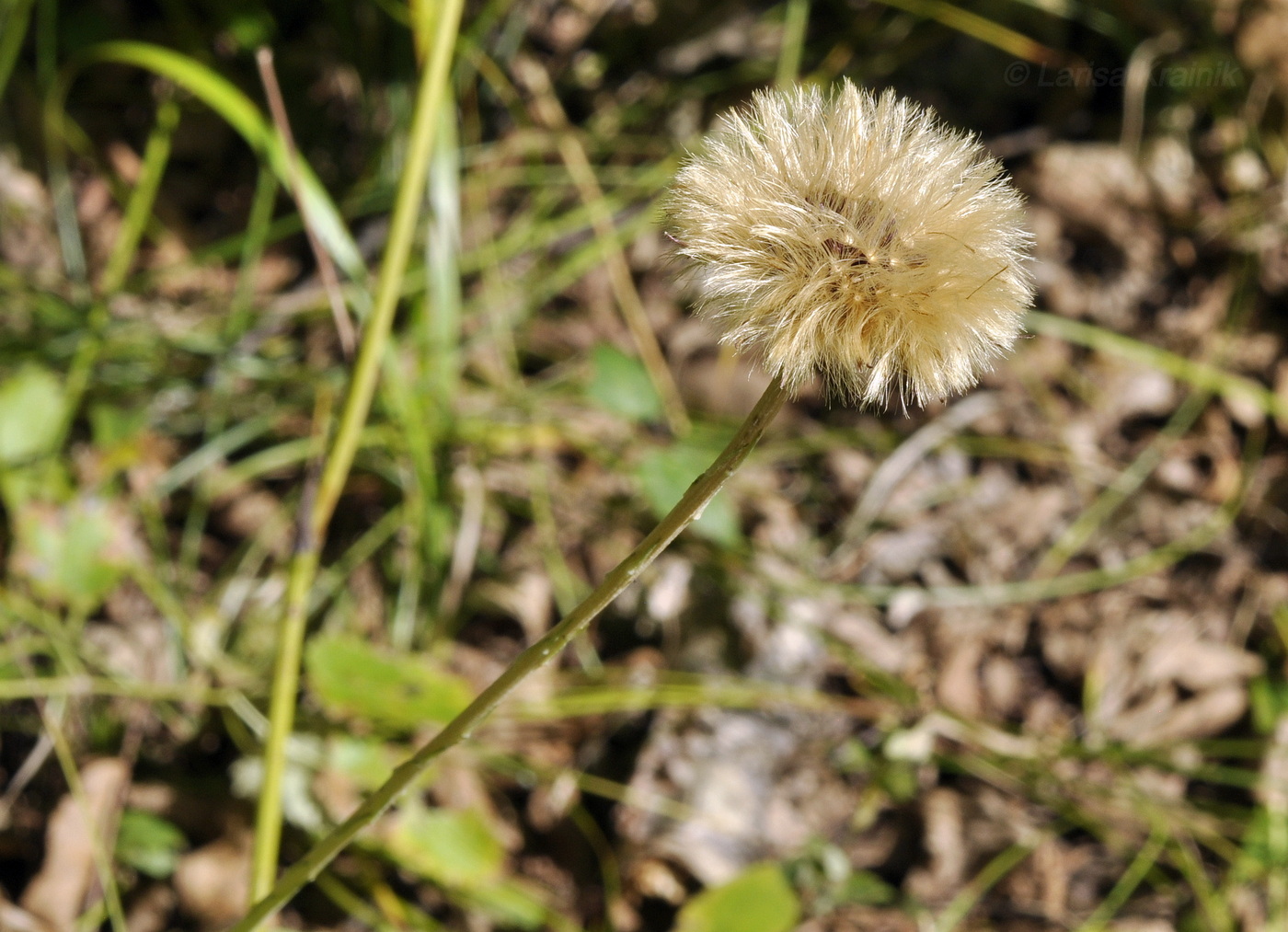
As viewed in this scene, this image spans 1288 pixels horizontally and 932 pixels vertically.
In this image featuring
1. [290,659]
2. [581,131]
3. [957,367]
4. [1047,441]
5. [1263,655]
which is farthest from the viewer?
[581,131]

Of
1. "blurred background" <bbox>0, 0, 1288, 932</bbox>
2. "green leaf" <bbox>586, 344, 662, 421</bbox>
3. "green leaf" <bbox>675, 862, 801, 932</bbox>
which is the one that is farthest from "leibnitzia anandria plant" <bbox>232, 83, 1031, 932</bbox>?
"green leaf" <bbox>586, 344, 662, 421</bbox>

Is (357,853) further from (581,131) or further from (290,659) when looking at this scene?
(581,131)

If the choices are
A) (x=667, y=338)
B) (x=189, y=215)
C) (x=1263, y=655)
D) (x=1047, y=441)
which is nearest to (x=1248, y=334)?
(x=1047, y=441)

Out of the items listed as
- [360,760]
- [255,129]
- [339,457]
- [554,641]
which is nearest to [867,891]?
[360,760]

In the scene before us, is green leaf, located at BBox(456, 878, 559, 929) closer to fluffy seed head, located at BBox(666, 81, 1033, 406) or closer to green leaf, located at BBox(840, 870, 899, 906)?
green leaf, located at BBox(840, 870, 899, 906)

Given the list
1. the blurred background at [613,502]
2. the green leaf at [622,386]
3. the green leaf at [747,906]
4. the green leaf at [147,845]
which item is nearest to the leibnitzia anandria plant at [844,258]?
the blurred background at [613,502]

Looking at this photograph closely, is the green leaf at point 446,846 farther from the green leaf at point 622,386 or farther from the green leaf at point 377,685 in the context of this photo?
the green leaf at point 622,386

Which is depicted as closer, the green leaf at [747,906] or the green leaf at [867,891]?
the green leaf at [747,906]

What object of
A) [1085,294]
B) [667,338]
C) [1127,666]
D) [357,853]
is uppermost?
[1085,294]
